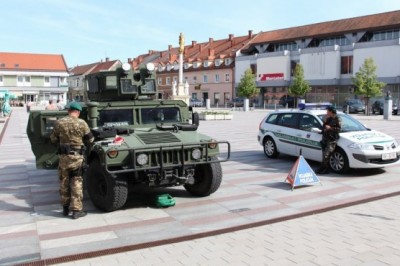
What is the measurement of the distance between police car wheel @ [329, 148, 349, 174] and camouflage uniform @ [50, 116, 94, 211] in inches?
243

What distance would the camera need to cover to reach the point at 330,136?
10047 mm

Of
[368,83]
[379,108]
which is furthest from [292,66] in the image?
[379,108]

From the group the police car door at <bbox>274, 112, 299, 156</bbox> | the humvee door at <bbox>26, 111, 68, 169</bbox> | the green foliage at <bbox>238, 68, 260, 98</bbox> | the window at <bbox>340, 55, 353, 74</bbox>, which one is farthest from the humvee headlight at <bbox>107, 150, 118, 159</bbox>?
the green foliage at <bbox>238, 68, 260, 98</bbox>

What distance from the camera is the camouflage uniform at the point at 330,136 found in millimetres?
10047

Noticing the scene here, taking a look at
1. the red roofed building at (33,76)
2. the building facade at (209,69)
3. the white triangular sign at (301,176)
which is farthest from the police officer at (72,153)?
the red roofed building at (33,76)

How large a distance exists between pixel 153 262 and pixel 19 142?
14772mm

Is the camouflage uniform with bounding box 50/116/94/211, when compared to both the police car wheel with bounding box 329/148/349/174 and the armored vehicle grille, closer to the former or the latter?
the armored vehicle grille

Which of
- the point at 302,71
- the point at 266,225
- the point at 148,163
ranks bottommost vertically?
the point at 266,225

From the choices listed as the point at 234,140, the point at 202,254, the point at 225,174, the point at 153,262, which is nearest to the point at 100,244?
the point at 153,262

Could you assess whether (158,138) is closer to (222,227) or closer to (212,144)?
(212,144)

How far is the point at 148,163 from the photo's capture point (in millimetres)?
6891

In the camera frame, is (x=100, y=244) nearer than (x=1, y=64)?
Yes

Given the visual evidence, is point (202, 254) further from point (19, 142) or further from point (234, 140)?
point (19, 142)

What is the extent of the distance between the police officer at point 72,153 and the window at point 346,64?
174 ft
